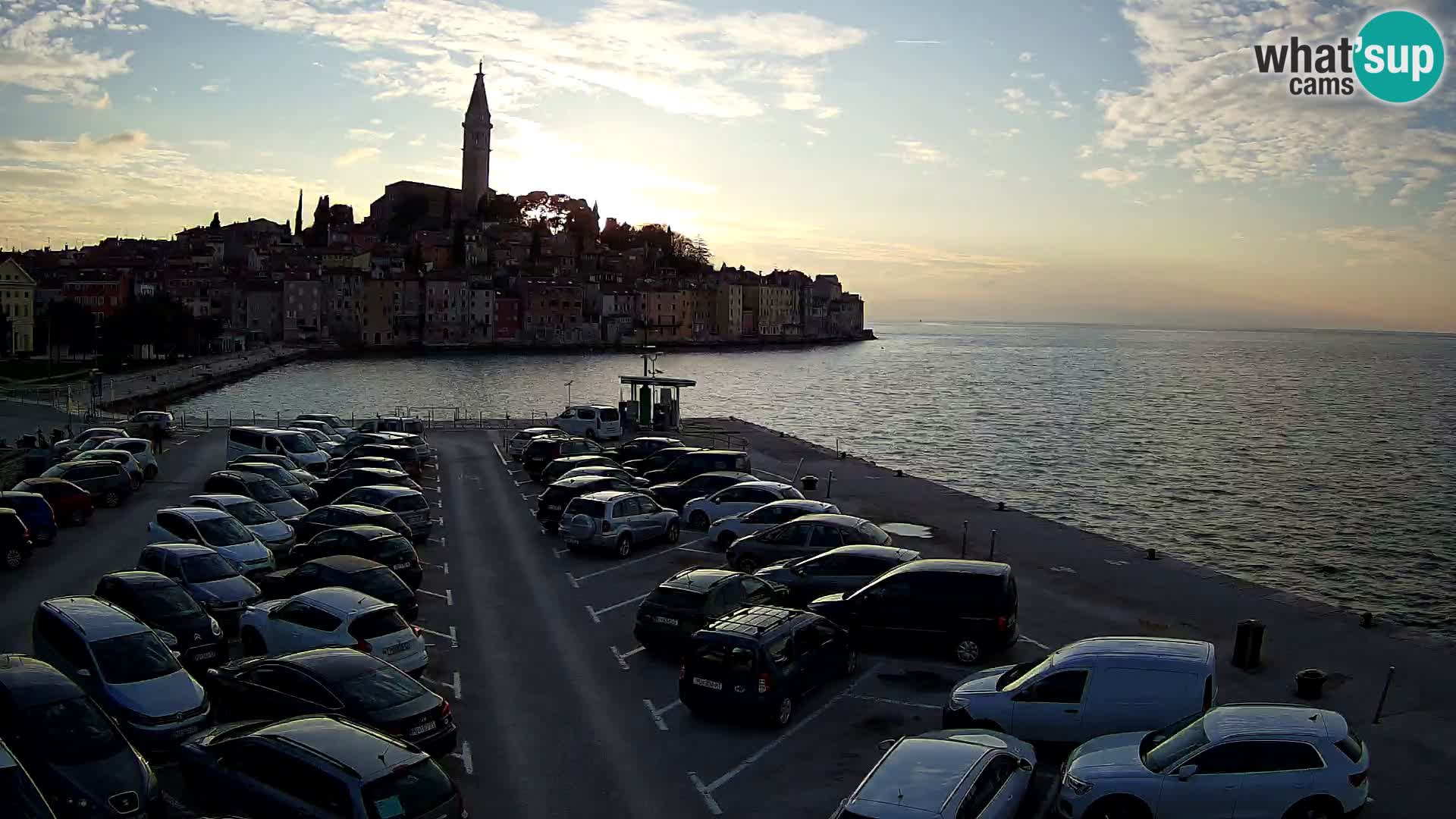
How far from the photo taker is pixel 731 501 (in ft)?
73.3

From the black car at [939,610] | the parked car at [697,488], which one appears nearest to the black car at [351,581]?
the black car at [939,610]

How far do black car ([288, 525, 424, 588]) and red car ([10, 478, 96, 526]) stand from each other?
756 cm

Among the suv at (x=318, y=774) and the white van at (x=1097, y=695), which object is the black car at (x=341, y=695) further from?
the white van at (x=1097, y=695)

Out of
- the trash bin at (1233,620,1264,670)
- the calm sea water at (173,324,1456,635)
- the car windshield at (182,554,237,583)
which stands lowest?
the calm sea water at (173,324,1456,635)

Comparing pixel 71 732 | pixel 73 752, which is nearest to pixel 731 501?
pixel 71 732

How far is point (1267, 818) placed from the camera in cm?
819

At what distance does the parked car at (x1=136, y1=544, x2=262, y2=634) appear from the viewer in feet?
47.7

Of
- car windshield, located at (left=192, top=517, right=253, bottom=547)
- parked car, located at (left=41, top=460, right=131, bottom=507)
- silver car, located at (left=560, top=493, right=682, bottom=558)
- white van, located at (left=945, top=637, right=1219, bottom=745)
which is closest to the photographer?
white van, located at (left=945, top=637, right=1219, bottom=745)

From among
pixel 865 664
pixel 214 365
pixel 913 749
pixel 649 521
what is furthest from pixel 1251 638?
pixel 214 365

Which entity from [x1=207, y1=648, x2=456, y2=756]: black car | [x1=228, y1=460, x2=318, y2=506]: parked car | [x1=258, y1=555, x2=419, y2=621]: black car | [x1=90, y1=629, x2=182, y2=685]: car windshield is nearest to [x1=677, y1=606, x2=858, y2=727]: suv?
A: [x1=207, y1=648, x2=456, y2=756]: black car

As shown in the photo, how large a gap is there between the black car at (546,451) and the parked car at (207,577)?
1464 cm

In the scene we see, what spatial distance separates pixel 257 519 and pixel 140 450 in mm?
11761

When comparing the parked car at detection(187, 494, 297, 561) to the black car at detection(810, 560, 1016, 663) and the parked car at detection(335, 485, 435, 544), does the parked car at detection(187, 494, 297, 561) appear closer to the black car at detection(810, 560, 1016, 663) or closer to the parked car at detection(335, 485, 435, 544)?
the parked car at detection(335, 485, 435, 544)

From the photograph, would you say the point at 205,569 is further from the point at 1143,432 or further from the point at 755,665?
the point at 1143,432
